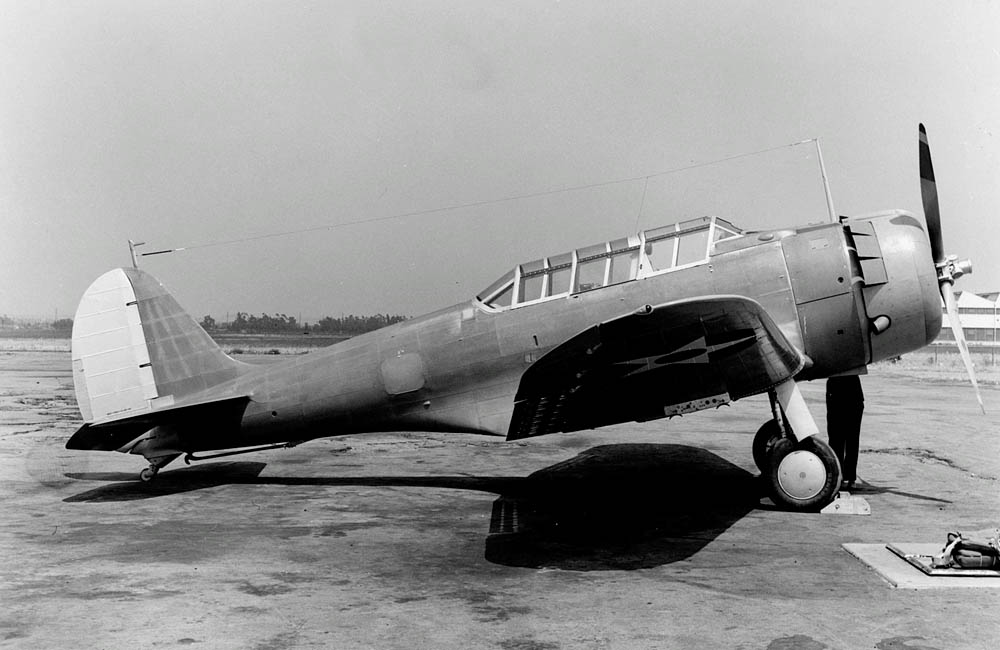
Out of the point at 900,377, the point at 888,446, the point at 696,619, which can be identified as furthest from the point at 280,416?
the point at 900,377

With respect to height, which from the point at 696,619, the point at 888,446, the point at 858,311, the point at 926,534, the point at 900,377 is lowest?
the point at 900,377

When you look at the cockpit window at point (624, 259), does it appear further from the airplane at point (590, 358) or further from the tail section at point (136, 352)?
the tail section at point (136, 352)

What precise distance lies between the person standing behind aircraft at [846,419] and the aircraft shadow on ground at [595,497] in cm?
107

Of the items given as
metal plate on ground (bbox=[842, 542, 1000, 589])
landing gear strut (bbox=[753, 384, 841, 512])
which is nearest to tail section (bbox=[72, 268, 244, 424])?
landing gear strut (bbox=[753, 384, 841, 512])

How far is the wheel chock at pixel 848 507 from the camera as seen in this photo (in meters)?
7.36

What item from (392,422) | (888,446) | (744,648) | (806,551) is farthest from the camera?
(888,446)

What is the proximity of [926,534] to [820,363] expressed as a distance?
1.96 meters

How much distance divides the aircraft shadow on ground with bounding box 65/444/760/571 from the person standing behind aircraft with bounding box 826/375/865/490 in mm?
1066

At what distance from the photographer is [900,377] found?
97.2 ft

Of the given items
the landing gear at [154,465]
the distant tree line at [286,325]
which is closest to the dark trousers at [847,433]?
the landing gear at [154,465]

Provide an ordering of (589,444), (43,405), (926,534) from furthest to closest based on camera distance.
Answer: (43,405), (589,444), (926,534)

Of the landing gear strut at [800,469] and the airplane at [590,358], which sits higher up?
the airplane at [590,358]

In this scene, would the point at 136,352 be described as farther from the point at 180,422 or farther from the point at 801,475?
the point at 801,475

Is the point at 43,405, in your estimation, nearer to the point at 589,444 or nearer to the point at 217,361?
the point at 217,361
